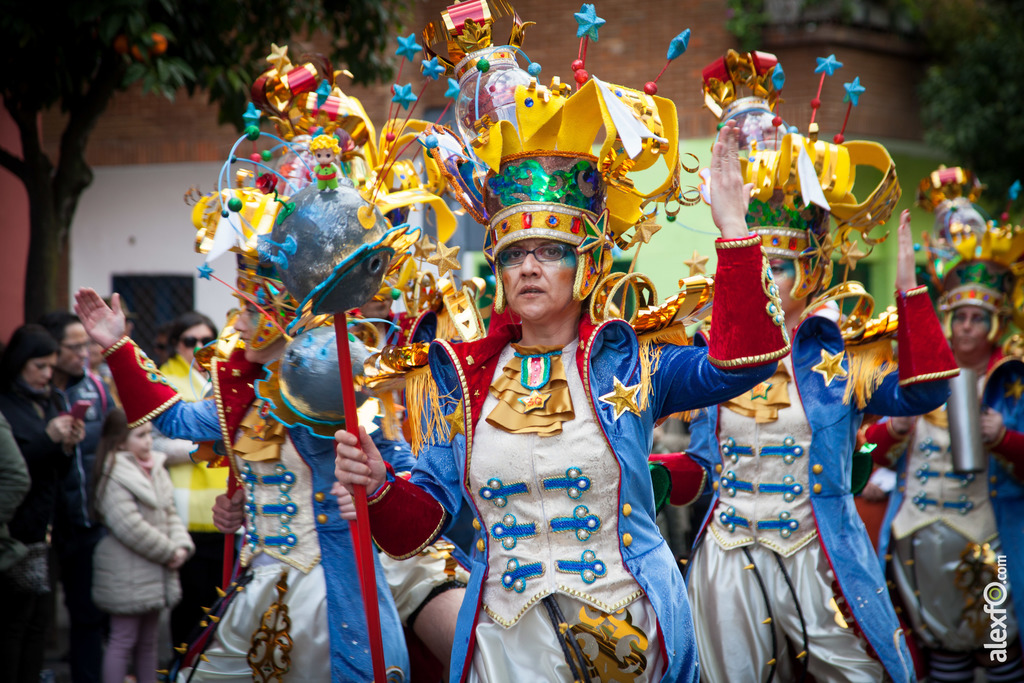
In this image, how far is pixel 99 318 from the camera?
3.85 meters

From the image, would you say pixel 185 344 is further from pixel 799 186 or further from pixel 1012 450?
pixel 1012 450

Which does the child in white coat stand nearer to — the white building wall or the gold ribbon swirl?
the gold ribbon swirl

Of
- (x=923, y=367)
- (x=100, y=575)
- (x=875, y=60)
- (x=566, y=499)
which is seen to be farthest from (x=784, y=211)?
(x=875, y=60)

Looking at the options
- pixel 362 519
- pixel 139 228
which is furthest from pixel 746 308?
pixel 139 228

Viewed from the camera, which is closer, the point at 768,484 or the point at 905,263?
the point at 905,263

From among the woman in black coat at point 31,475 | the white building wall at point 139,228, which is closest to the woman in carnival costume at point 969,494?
the woman in black coat at point 31,475

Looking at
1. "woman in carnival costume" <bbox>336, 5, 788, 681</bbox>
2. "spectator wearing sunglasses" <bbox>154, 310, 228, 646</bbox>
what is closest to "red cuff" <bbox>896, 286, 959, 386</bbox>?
"woman in carnival costume" <bbox>336, 5, 788, 681</bbox>

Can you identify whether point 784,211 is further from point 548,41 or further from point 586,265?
point 548,41

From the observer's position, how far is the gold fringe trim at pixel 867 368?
405cm

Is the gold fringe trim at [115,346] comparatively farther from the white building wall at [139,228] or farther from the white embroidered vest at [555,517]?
the white building wall at [139,228]

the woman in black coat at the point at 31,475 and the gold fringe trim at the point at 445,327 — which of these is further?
the woman in black coat at the point at 31,475

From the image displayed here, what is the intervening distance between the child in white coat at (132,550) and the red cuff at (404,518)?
3000 mm

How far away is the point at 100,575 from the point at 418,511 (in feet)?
10.7

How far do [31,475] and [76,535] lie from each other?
751 millimetres
